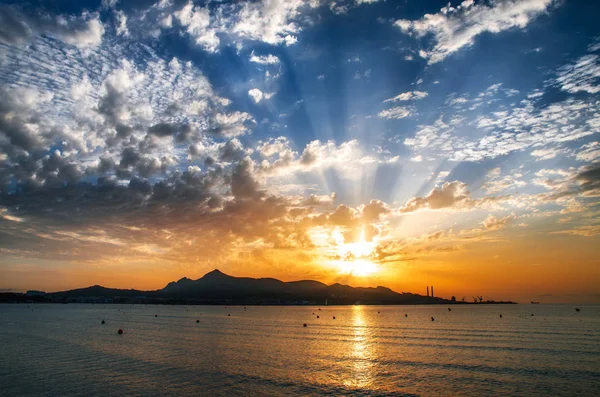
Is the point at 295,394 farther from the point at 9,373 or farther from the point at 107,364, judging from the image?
the point at 9,373

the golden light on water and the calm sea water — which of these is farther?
the golden light on water

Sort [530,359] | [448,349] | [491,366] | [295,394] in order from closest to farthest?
[295,394] < [491,366] < [530,359] < [448,349]

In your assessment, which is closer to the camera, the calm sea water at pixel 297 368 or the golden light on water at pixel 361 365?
the calm sea water at pixel 297 368

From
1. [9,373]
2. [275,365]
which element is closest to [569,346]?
[275,365]

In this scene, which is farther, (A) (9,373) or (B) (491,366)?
(B) (491,366)

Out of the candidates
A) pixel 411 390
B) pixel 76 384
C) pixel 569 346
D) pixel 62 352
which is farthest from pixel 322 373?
pixel 569 346

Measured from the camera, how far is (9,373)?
43719 millimetres

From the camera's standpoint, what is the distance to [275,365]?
2019 inches

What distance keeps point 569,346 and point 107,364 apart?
75.5 metres

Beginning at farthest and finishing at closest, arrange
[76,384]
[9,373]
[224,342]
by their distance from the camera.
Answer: [224,342]
[9,373]
[76,384]

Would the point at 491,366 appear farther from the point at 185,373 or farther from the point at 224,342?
the point at 224,342

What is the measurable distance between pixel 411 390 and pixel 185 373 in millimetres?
26250

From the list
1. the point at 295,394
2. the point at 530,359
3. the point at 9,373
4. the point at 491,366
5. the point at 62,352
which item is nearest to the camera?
the point at 295,394

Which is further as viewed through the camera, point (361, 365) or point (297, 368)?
point (361, 365)
